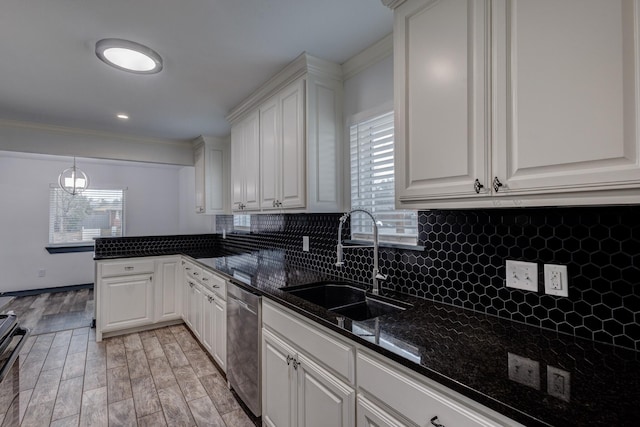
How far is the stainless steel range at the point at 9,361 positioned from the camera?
1188 millimetres

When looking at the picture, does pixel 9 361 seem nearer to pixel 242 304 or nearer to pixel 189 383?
pixel 242 304

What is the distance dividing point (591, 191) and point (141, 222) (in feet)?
23.4

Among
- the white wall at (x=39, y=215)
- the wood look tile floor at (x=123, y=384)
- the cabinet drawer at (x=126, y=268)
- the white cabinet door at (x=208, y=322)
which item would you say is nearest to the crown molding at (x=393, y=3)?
the white cabinet door at (x=208, y=322)

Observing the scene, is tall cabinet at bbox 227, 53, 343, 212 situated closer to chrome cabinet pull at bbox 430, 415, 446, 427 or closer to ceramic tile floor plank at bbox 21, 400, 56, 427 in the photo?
chrome cabinet pull at bbox 430, 415, 446, 427

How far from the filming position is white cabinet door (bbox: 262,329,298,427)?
159 centimetres

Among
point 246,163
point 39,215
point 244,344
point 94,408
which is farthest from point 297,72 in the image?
point 39,215

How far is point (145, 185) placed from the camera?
6.41m

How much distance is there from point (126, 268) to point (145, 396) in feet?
5.42

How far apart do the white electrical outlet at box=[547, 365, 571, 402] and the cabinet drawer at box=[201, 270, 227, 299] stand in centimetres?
208

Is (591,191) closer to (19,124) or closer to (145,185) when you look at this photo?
(19,124)

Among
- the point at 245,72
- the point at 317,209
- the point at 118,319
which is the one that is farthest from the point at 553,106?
the point at 118,319

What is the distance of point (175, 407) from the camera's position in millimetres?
2195

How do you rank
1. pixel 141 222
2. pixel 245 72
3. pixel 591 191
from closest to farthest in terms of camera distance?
pixel 591 191
pixel 245 72
pixel 141 222

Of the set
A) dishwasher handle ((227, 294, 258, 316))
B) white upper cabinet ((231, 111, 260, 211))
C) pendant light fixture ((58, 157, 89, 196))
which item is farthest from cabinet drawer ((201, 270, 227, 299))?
pendant light fixture ((58, 157, 89, 196))
